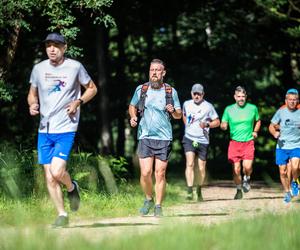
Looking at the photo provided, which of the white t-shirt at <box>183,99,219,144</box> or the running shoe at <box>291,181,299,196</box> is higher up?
the white t-shirt at <box>183,99,219,144</box>

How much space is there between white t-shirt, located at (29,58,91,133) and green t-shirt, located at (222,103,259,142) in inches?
283

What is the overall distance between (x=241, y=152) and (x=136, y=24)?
15365mm

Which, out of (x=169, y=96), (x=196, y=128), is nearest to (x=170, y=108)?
(x=169, y=96)

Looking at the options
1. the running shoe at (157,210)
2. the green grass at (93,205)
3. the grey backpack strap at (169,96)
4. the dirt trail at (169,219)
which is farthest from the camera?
the grey backpack strap at (169,96)

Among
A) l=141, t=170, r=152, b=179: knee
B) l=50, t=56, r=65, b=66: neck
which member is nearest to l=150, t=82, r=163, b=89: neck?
l=141, t=170, r=152, b=179: knee

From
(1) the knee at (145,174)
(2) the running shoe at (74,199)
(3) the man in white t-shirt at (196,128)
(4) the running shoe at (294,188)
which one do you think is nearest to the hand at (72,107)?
(2) the running shoe at (74,199)

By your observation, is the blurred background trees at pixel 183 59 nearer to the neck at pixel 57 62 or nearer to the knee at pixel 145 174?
the knee at pixel 145 174

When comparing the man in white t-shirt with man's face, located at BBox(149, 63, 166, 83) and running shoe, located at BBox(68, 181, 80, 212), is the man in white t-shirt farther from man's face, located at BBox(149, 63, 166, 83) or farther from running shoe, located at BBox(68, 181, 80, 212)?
running shoe, located at BBox(68, 181, 80, 212)

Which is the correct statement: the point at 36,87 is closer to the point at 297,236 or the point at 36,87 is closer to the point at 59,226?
the point at 59,226

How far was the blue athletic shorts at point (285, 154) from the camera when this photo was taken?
50.0ft

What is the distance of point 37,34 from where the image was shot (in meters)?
25.1

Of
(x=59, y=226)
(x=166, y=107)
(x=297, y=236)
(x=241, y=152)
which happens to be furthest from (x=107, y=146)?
(x=297, y=236)

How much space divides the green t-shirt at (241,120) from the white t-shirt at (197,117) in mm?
664

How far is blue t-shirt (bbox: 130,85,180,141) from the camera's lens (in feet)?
38.8
